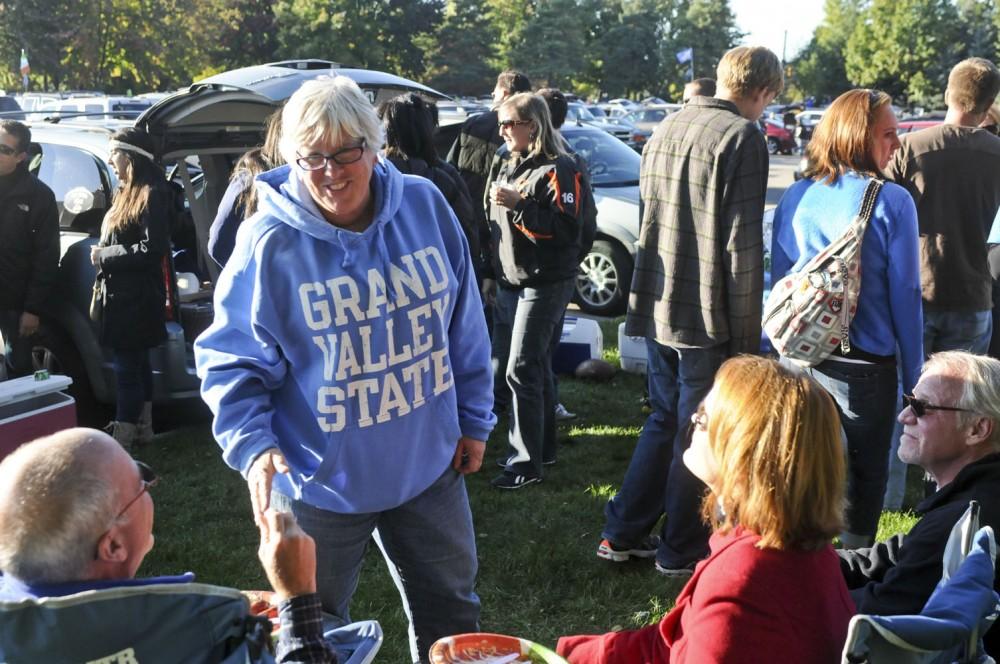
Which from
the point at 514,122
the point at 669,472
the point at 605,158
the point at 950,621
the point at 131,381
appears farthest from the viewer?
the point at 605,158

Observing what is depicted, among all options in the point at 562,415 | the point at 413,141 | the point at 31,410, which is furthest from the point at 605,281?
the point at 31,410

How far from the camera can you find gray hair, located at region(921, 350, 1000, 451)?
274 centimetres

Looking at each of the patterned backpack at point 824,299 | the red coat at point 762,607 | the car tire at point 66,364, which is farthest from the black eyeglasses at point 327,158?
the car tire at point 66,364

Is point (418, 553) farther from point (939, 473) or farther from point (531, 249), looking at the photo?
point (531, 249)

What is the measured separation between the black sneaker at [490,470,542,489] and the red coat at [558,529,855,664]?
2.97 meters

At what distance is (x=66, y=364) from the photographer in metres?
5.95

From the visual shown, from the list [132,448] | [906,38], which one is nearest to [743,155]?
[132,448]

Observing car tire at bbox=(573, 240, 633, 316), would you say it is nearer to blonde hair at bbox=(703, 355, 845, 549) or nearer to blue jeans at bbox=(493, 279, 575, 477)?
blue jeans at bbox=(493, 279, 575, 477)

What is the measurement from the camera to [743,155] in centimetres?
371

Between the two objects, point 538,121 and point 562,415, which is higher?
point 538,121

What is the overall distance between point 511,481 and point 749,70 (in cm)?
235

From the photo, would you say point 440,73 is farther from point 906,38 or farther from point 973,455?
point 973,455

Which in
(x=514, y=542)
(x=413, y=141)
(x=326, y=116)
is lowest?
(x=514, y=542)

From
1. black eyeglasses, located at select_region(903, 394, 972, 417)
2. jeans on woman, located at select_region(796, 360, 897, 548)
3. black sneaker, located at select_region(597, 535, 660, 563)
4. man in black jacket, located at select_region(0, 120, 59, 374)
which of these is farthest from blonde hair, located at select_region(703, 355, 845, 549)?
man in black jacket, located at select_region(0, 120, 59, 374)
